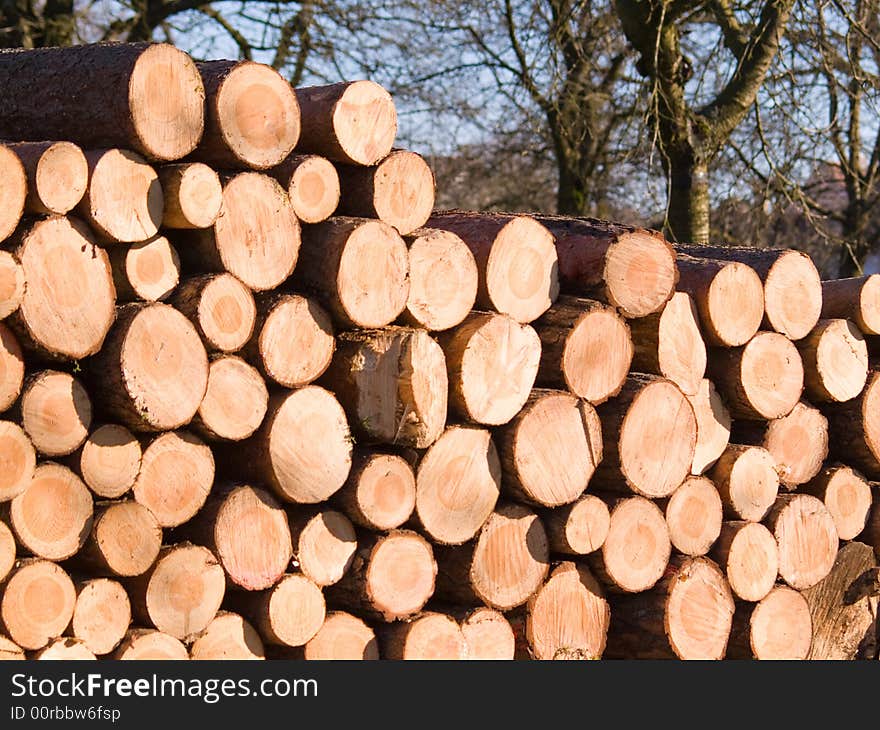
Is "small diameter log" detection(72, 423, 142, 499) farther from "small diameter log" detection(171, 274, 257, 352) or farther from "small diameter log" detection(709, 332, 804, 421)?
"small diameter log" detection(709, 332, 804, 421)

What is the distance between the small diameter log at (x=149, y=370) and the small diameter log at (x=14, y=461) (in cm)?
26

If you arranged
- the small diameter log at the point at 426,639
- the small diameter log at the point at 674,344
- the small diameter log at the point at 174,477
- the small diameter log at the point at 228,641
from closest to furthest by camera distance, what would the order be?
the small diameter log at the point at 174,477 → the small diameter log at the point at 228,641 → the small diameter log at the point at 426,639 → the small diameter log at the point at 674,344

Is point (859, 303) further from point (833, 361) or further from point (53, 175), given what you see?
point (53, 175)

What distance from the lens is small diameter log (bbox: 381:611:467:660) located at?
3.54 metres

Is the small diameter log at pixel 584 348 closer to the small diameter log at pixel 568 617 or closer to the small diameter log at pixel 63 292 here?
the small diameter log at pixel 568 617

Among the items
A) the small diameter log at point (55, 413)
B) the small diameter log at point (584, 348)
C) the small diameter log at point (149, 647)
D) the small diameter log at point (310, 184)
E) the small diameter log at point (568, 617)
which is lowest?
the small diameter log at point (568, 617)

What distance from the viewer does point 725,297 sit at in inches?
168

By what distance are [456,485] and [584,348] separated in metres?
0.62

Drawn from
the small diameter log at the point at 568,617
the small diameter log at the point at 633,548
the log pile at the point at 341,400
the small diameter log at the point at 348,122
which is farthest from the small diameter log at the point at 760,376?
the small diameter log at the point at 348,122

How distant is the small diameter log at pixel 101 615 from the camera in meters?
2.99

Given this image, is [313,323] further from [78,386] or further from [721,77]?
[721,77]

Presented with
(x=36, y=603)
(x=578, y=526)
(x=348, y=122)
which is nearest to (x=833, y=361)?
(x=578, y=526)

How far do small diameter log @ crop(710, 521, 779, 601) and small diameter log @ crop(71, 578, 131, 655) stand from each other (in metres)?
2.16

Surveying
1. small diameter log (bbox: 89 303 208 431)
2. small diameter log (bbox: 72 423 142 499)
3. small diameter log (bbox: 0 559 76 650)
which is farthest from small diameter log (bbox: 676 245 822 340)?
small diameter log (bbox: 0 559 76 650)
